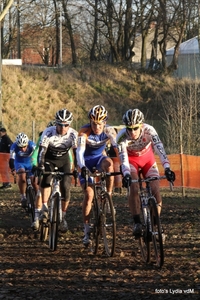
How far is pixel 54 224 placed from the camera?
1030 centimetres

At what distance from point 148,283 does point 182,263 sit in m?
1.20

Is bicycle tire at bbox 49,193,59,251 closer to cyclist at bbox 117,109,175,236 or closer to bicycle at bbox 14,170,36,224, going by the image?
cyclist at bbox 117,109,175,236

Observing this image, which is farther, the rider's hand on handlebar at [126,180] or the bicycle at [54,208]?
the bicycle at [54,208]

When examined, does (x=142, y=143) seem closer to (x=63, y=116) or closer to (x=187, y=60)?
(x=63, y=116)

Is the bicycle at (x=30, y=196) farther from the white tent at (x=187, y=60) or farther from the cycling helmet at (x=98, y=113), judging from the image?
the white tent at (x=187, y=60)

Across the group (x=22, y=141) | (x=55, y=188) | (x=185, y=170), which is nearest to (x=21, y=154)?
(x=22, y=141)

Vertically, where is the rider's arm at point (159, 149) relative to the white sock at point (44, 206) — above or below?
above

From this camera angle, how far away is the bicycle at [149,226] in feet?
27.8

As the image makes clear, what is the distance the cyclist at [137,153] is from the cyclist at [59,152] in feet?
5.09

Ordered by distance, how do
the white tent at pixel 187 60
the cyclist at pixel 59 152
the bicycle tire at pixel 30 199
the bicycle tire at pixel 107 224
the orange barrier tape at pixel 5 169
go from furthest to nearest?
1. the white tent at pixel 187 60
2. the orange barrier tape at pixel 5 169
3. the bicycle tire at pixel 30 199
4. the cyclist at pixel 59 152
5. the bicycle tire at pixel 107 224

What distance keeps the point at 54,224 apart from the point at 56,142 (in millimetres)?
1492

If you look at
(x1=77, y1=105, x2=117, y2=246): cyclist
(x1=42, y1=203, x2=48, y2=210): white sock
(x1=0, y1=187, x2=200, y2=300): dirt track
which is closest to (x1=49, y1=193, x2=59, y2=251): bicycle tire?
(x1=0, y1=187, x2=200, y2=300): dirt track

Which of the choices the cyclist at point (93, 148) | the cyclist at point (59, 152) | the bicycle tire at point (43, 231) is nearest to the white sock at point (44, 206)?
the cyclist at point (59, 152)

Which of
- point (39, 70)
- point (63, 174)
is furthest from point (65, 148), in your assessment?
point (39, 70)
